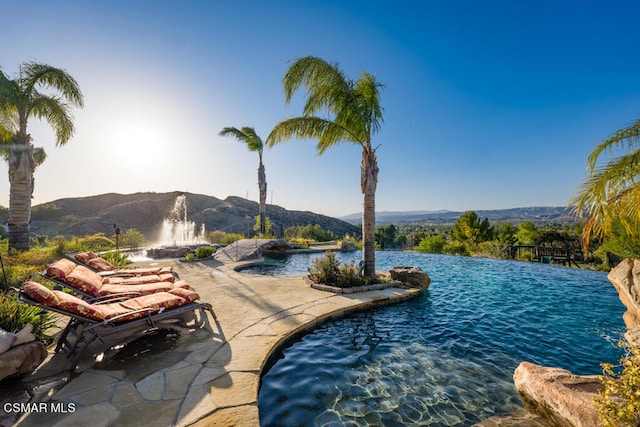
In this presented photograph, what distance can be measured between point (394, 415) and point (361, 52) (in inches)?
427

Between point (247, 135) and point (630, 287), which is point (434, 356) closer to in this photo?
point (630, 287)

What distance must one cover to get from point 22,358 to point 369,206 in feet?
23.3

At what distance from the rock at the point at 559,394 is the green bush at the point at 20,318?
6.08m

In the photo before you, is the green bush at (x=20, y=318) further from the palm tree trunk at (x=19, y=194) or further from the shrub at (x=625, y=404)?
the palm tree trunk at (x=19, y=194)

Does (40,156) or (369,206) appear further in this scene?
(40,156)

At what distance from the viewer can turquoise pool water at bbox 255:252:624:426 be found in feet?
9.34

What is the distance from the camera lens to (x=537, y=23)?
8.73m

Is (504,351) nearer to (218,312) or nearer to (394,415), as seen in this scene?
(394,415)

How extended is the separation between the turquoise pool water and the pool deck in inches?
12.5

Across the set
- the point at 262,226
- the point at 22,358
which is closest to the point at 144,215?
the point at 262,226

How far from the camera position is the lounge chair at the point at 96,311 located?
3.09 metres

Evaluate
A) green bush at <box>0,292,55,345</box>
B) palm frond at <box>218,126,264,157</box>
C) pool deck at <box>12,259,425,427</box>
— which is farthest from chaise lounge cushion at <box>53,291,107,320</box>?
palm frond at <box>218,126,264,157</box>

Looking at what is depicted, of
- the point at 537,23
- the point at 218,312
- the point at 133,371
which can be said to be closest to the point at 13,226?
the point at 218,312

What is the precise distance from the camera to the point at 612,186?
499 centimetres
